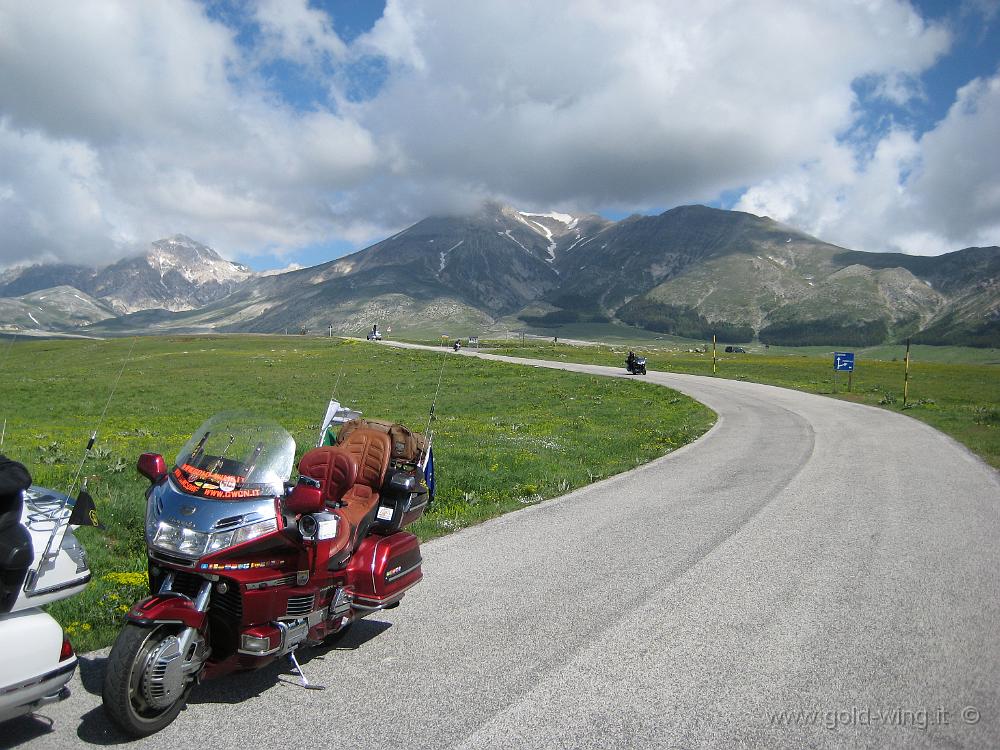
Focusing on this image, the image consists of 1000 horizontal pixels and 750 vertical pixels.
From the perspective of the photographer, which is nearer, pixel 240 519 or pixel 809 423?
pixel 240 519

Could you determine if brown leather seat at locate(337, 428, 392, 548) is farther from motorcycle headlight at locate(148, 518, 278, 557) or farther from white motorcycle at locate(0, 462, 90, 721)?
white motorcycle at locate(0, 462, 90, 721)

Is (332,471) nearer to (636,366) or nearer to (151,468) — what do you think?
(151,468)

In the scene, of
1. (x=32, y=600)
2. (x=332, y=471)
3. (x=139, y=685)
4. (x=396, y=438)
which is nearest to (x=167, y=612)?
(x=139, y=685)

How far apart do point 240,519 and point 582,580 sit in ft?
13.3

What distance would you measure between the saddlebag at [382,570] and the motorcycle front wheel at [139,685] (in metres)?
1.64

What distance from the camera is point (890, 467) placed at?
14688 mm

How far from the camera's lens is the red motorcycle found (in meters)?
4.54

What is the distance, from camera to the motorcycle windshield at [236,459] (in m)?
5.12

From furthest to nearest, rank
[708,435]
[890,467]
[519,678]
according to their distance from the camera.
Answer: [708,435] → [890,467] → [519,678]

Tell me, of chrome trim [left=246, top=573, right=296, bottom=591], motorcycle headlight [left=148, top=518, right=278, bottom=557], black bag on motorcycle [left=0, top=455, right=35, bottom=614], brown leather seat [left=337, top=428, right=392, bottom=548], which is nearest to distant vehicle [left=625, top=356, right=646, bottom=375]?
brown leather seat [left=337, top=428, right=392, bottom=548]

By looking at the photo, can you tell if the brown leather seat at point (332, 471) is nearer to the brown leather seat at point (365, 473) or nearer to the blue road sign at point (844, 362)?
the brown leather seat at point (365, 473)

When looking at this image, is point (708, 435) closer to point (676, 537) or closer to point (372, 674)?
point (676, 537)

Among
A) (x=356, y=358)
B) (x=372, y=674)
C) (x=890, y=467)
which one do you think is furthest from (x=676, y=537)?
(x=356, y=358)

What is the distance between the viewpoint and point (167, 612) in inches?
180
